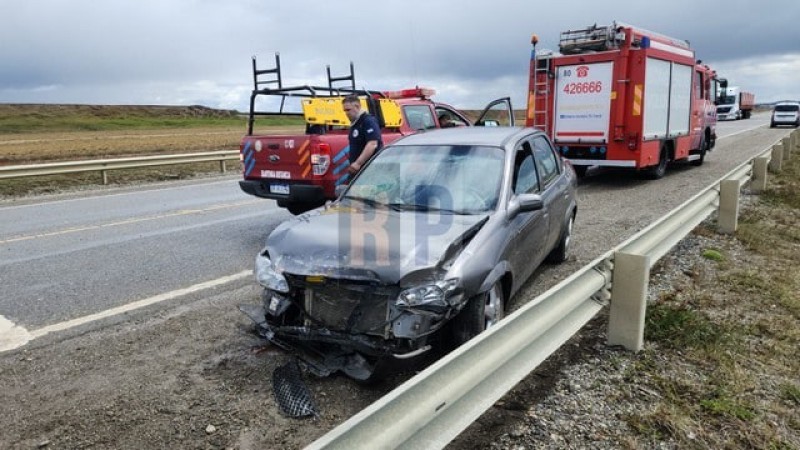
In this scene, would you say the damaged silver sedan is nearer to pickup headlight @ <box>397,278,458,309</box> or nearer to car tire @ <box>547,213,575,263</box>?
pickup headlight @ <box>397,278,458,309</box>

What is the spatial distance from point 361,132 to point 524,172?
8.60 feet

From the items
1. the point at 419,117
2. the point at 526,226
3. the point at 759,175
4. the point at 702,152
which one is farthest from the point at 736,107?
the point at 526,226

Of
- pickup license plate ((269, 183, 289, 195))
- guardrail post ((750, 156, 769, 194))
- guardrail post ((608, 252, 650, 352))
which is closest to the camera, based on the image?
guardrail post ((608, 252, 650, 352))

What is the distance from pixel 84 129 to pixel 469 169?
71.5 meters

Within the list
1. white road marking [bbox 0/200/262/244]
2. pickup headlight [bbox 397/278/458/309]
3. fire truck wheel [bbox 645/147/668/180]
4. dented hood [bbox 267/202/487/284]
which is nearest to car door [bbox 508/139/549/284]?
dented hood [bbox 267/202/487/284]

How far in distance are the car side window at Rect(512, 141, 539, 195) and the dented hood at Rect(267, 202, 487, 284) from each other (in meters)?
0.84

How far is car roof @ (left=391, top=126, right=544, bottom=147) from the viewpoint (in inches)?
203

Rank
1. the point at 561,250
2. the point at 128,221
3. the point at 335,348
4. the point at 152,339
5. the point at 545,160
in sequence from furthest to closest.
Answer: the point at 128,221 → the point at 561,250 → the point at 545,160 → the point at 152,339 → the point at 335,348

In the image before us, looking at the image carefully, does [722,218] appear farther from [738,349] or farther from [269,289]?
[269,289]

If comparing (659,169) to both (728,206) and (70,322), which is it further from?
(70,322)

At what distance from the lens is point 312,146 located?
745 cm

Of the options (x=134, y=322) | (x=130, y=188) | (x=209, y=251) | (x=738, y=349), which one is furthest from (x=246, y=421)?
(x=130, y=188)

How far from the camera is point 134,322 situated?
4.67 m

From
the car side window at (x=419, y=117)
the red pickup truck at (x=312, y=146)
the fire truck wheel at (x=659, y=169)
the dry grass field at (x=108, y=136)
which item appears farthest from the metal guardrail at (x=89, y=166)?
the fire truck wheel at (x=659, y=169)
